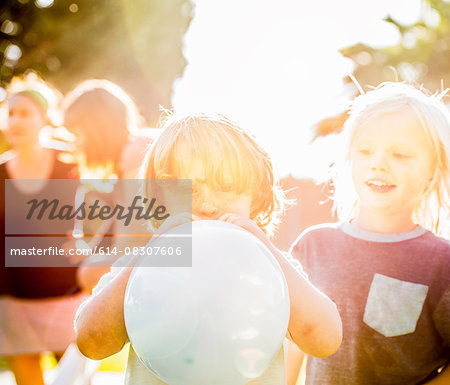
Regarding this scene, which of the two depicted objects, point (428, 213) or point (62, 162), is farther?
point (62, 162)

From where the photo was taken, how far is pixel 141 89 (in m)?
17.5

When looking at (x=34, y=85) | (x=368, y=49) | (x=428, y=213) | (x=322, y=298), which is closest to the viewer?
(x=322, y=298)

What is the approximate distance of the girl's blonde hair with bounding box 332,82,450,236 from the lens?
2020 millimetres

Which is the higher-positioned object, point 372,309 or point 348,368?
point 372,309

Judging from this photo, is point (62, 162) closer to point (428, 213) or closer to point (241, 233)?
point (428, 213)

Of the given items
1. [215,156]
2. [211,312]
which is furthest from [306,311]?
[215,156]

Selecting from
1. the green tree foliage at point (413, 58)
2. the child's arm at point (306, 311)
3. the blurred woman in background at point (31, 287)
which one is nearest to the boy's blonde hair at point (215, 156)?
the child's arm at point (306, 311)

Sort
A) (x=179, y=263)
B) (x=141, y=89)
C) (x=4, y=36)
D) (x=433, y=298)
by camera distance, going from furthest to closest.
A: (x=141, y=89) < (x=4, y=36) < (x=433, y=298) < (x=179, y=263)

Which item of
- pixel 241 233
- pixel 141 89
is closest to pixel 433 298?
pixel 241 233

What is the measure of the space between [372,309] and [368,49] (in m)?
11.6

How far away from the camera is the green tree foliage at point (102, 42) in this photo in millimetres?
15812

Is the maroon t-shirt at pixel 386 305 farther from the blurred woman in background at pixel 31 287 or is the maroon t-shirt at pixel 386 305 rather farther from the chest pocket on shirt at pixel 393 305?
the blurred woman in background at pixel 31 287

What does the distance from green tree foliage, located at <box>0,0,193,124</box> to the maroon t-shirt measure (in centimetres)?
1549

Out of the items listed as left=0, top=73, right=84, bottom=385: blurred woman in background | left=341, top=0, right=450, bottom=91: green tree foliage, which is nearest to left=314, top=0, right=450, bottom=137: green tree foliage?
left=341, top=0, right=450, bottom=91: green tree foliage
